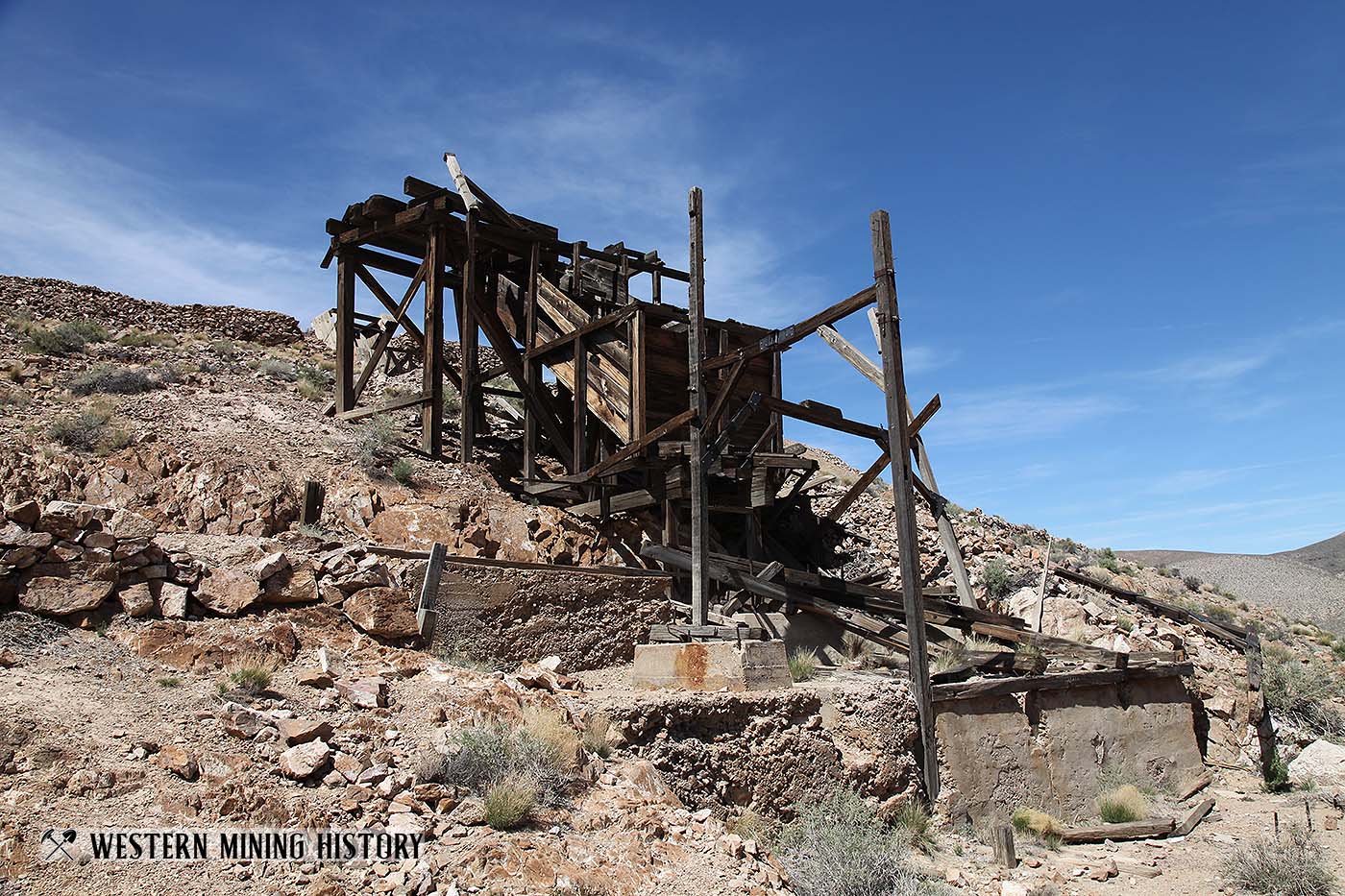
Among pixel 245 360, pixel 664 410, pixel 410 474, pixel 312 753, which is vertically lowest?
pixel 312 753

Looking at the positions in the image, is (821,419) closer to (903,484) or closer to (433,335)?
(903,484)

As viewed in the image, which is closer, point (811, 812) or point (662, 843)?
point (662, 843)

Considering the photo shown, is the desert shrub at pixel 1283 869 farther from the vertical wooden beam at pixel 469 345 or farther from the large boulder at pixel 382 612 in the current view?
the vertical wooden beam at pixel 469 345

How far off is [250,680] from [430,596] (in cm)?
207

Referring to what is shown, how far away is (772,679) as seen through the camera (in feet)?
26.9

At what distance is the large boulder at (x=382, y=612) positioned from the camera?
25.6ft

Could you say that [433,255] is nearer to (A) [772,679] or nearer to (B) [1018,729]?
(A) [772,679]

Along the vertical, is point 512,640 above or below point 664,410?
below

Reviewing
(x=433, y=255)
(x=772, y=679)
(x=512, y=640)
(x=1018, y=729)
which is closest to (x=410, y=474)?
(x=433, y=255)

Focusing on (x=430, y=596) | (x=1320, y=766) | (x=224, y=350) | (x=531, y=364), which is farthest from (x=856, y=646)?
(x=224, y=350)

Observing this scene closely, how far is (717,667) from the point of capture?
8.25 m

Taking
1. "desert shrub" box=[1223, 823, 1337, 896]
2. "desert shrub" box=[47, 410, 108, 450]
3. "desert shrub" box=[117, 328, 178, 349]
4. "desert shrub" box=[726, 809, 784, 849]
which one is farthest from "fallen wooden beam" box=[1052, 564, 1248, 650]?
"desert shrub" box=[117, 328, 178, 349]

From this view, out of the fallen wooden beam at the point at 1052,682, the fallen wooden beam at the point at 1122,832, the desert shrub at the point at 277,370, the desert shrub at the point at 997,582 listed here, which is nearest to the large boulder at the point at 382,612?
the fallen wooden beam at the point at 1052,682

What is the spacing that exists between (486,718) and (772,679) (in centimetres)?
273
